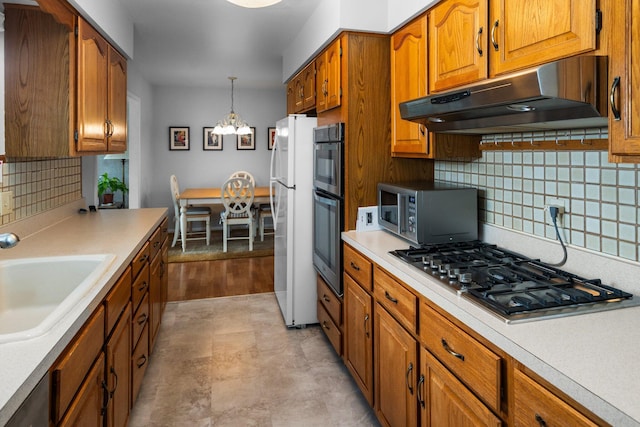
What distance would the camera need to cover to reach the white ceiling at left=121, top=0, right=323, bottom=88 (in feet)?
10.1

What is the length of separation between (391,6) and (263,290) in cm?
275

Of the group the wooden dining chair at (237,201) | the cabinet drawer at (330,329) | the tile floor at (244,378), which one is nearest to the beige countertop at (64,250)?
the tile floor at (244,378)

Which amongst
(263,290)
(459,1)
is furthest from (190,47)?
(459,1)

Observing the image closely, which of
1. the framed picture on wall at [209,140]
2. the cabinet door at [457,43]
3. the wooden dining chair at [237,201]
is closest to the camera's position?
the cabinet door at [457,43]

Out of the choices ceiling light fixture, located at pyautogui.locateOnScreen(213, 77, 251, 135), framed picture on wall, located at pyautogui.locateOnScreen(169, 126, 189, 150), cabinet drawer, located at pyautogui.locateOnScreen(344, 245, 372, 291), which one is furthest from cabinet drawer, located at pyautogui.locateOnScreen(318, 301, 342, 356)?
framed picture on wall, located at pyautogui.locateOnScreen(169, 126, 189, 150)

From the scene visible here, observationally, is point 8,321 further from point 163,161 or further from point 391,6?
point 163,161

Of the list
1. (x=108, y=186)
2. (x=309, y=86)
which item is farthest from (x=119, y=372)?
(x=108, y=186)

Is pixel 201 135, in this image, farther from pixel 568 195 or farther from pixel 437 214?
pixel 568 195

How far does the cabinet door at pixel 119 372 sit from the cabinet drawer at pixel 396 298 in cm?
110

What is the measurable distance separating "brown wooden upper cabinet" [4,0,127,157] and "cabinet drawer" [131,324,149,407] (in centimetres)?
105

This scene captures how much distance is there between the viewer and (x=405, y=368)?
1.66 meters

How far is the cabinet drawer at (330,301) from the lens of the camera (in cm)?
258

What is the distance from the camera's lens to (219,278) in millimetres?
4523

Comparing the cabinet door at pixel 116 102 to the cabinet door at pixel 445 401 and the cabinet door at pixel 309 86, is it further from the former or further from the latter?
the cabinet door at pixel 445 401
